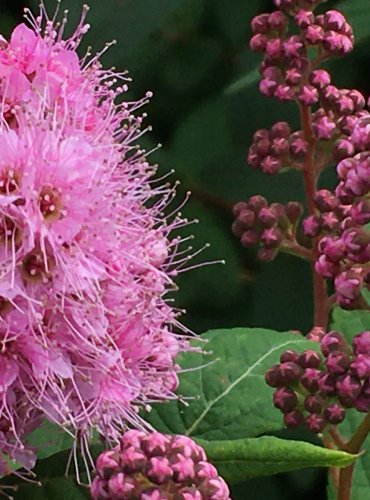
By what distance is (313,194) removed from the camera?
51.2 inches

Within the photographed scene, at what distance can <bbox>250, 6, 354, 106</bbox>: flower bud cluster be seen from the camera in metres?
1.32

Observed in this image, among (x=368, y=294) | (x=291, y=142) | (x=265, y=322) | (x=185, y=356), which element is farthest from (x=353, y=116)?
(x=265, y=322)

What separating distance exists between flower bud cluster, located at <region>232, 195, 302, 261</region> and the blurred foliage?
1.32ft

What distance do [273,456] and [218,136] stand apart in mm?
914

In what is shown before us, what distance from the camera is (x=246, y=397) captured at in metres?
1.21

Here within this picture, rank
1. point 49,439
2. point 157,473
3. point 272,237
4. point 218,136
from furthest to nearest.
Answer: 1. point 218,136
2. point 272,237
3. point 49,439
4. point 157,473

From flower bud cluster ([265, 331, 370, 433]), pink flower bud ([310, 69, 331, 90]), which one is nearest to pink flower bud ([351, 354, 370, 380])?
flower bud cluster ([265, 331, 370, 433])

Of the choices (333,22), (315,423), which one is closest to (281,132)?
(333,22)

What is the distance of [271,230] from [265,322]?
1.41 ft

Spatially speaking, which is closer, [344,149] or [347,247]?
[347,247]

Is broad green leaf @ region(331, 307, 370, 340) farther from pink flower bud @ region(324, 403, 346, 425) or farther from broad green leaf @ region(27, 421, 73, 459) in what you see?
broad green leaf @ region(27, 421, 73, 459)

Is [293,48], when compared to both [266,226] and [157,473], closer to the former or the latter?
[266,226]

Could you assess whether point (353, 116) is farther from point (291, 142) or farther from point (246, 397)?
point (246, 397)

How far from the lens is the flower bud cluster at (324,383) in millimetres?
1104
